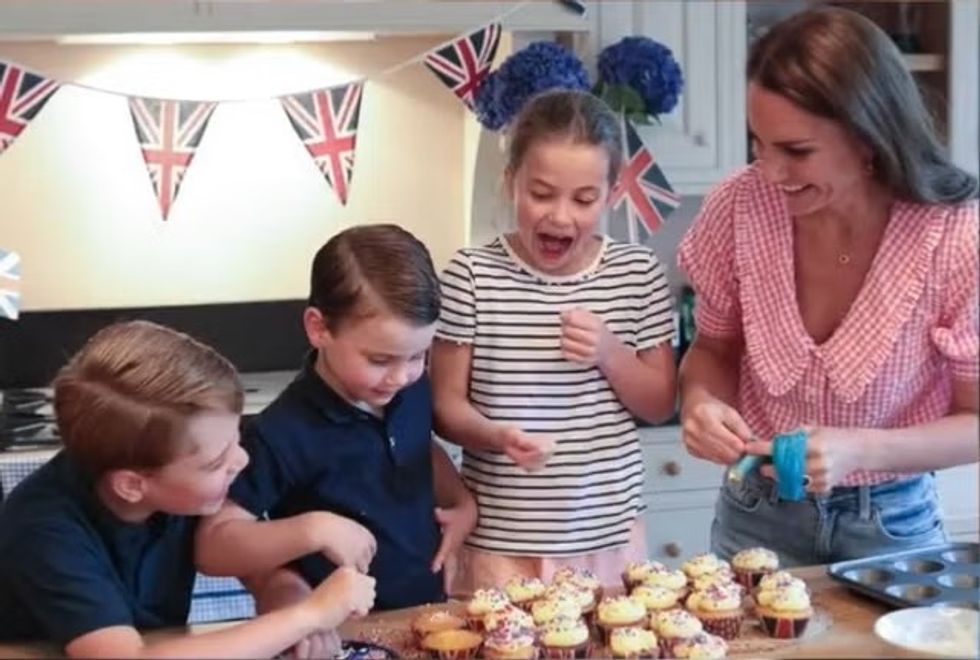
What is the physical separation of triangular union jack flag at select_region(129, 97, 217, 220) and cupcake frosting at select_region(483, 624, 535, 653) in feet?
5.13

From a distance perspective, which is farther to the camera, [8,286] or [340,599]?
[8,286]

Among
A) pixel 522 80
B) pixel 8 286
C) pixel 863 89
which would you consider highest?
pixel 522 80

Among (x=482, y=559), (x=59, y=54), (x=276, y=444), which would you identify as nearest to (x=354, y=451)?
(x=276, y=444)

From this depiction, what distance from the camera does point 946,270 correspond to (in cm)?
167

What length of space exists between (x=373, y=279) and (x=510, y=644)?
45 cm

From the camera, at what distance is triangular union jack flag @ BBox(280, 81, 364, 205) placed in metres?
2.82

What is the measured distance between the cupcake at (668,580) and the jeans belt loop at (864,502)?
24cm

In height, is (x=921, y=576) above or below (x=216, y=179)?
below

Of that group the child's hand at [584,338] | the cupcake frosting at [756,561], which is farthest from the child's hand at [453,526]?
the cupcake frosting at [756,561]

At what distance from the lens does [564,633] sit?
60.1 inches

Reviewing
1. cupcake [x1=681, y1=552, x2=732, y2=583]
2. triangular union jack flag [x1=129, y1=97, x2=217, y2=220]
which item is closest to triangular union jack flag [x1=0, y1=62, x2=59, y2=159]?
triangular union jack flag [x1=129, y1=97, x2=217, y2=220]

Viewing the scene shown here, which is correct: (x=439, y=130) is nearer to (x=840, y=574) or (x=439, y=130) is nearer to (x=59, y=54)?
(x=59, y=54)

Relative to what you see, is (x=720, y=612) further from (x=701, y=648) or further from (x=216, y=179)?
(x=216, y=179)

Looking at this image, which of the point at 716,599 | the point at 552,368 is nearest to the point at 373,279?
the point at 552,368
